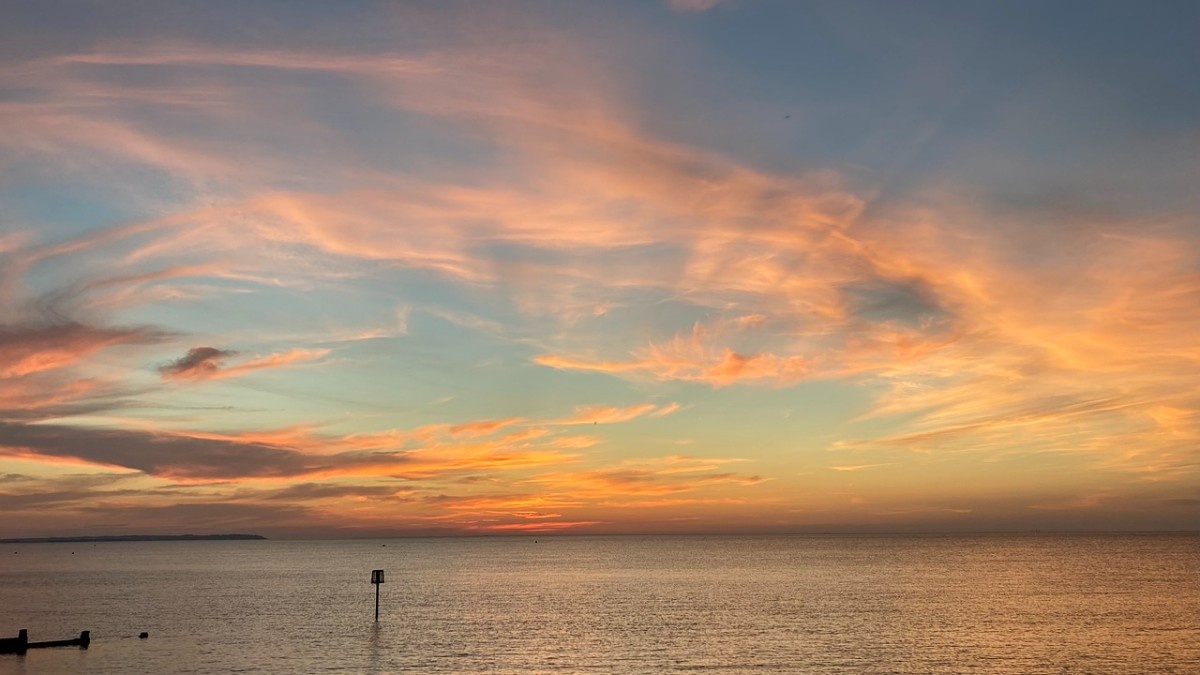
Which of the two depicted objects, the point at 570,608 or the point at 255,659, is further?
the point at 570,608

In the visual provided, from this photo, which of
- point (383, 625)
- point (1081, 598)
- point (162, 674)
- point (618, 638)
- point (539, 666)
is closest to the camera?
point (162, 674)

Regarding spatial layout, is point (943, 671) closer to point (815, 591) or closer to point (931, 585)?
point (815, 591)

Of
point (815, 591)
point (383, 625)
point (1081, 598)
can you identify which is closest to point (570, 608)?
point (383, 625)

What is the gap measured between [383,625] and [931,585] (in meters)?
90.3

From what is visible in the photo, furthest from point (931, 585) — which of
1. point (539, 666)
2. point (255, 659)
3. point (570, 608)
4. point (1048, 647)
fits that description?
point (255, 659)

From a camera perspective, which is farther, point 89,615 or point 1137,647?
point 89,615

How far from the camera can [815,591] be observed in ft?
440

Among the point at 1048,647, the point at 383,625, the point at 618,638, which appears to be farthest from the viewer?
the point at 383,625

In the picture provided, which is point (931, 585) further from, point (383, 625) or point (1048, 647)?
point (383, 625)

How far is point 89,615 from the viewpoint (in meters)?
107

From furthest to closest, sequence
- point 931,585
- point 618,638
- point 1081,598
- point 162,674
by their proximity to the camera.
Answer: point 931,585 → point 1081,598 → point 618,638 → point 162,674

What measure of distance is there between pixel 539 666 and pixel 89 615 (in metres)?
67.4

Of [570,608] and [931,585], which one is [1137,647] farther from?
[931,585]

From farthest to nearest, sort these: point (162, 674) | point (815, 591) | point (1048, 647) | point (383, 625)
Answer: point (815, 591), point (383, 625), point (1048, 647), point (162, 674)
